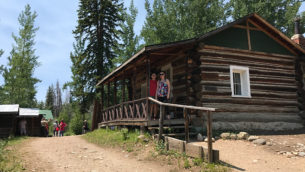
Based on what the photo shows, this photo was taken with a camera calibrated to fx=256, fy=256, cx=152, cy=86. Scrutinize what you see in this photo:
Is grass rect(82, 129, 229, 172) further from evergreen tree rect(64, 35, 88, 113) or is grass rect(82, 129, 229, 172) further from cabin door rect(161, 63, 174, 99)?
evergreen tree rect(64, 35, 88, 113)

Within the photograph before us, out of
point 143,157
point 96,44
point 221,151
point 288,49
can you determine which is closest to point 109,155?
point 143,157

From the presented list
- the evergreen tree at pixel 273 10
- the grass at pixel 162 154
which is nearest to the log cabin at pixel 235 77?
the grass at pixel 162 154

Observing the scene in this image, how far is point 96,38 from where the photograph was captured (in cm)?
2406

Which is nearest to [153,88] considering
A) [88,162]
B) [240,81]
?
[88,162]

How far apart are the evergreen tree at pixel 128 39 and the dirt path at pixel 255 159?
17078 millimetres

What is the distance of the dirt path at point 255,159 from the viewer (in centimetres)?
616

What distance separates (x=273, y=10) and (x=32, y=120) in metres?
26.2

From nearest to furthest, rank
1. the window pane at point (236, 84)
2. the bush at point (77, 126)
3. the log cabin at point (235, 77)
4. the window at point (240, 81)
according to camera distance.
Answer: the log cabin at point (235, 77)
the window at point (240, 81)
the window pane at point (236, 84)
the bush at point (77, 126)

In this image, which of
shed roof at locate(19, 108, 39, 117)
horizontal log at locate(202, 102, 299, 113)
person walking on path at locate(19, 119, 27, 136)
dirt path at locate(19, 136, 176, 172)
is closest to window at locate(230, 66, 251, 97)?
horizontal log at locate(202, 102, 299, 113)

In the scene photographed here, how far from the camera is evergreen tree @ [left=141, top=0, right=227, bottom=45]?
2583 cm

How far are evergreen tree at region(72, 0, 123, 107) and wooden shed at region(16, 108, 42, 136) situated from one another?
483 cm

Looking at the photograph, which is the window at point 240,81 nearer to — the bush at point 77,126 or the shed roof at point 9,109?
the shed roof at point 9,109

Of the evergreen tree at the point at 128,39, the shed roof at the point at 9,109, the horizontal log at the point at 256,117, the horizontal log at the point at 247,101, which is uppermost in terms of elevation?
the evergreen tree at the point at 128,39

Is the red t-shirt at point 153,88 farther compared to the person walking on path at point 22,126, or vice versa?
the person walking on path at point 22,126
